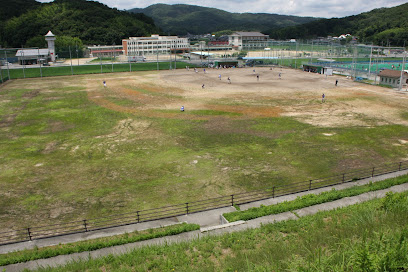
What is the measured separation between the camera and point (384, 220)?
1102cm

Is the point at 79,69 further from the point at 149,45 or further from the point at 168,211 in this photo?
the point at 168,211

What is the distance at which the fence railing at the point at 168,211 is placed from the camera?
14406 mm

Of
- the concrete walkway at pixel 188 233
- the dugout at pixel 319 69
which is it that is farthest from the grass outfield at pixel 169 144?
the dugout at pixel 319 69

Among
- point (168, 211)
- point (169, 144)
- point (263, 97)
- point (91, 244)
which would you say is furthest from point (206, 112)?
point (91, 244)

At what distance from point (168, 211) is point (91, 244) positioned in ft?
16.8

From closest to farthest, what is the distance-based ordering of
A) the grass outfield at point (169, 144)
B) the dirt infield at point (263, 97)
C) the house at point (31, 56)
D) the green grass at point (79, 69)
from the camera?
the grass outfield at point (169, 144) → the dirt infield at point (263, 97) → the green grass at point (79, 69) → the house at point (31, 56)

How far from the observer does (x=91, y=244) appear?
1195cm

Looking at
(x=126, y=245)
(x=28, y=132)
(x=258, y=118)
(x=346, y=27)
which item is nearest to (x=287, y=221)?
(x=126, y=245)

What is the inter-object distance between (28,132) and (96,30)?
116457 mm

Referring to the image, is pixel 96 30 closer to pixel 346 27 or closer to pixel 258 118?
pixel 258 118

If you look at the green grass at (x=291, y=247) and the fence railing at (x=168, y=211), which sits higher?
the green grass at (x=291, y=247)

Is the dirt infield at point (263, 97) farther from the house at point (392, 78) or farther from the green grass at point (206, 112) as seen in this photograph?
the house at point (392, 78)

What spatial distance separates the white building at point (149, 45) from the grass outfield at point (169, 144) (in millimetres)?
68218

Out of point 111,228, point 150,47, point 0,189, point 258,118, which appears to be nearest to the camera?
point 111,228
